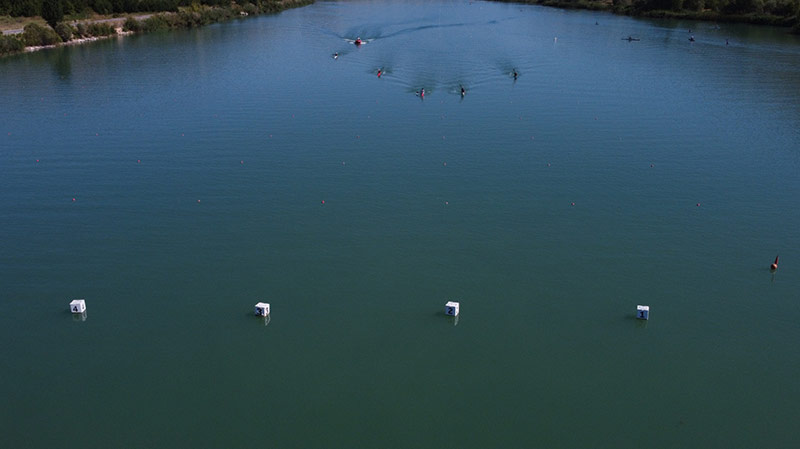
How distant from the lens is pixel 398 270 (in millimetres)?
18188

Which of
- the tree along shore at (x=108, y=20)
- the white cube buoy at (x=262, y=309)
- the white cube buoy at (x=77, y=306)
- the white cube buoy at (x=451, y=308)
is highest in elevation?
the tree along shore at (x=108, y=20)

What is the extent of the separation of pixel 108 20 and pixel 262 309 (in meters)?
65.3

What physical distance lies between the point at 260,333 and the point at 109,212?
31.6 ft

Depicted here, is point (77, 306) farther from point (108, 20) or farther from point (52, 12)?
point (108, 20)

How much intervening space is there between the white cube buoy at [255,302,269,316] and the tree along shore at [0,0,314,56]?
48338 millimetres

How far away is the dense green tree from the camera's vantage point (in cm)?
5947

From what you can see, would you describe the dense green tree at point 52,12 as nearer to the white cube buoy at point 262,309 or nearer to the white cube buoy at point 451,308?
the white cube buoy at point 262,309

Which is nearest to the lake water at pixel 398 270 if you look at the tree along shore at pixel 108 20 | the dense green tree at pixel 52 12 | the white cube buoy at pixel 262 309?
the white cube buoy at pixel 262 309

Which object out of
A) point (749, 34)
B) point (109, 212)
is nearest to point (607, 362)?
point (109, 212)

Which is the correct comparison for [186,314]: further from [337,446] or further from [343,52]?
[343,52]

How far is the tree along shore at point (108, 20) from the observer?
54.7 metres

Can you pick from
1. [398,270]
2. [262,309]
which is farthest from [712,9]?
[262,309]

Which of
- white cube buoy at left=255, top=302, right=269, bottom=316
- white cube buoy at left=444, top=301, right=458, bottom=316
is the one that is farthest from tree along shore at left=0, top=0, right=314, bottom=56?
white cube buoy at left=444, top=301, right=458, bottom=316

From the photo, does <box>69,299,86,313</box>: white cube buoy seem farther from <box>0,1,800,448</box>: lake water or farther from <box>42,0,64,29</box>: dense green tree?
<box>42,0,64,29</box>: dense green tree
